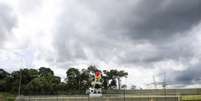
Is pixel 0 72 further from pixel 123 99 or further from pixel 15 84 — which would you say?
pixel 123 99

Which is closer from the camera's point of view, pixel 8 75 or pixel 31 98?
pixel 31 98

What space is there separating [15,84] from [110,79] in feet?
126

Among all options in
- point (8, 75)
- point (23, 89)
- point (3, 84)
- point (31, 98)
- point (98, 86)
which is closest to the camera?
point (31, 98)

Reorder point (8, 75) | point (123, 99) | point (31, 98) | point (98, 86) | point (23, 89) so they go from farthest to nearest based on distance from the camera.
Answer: point (8, 75), point (23, 89), point (98, 86), point (31, 98), point (123, 99)

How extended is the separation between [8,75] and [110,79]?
40708 mm

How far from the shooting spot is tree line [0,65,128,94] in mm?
97500

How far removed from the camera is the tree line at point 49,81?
97500mm

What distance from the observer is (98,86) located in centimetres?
8938

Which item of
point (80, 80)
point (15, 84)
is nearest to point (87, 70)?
point (80, 80)

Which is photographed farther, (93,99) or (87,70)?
(87,70)

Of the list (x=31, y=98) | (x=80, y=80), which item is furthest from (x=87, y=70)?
(x=31, y=98)

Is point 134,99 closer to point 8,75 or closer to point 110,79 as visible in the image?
point 110,79

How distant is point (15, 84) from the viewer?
351 feet

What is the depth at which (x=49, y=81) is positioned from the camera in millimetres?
101562
